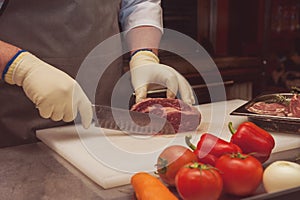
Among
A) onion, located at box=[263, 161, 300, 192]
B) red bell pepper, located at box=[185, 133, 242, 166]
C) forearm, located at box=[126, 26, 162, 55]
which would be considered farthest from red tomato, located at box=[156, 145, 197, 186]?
forearm, located at box=[126, 26, 162, 55]

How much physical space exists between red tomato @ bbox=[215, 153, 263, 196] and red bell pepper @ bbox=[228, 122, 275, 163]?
141mm

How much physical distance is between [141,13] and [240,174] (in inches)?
30.4

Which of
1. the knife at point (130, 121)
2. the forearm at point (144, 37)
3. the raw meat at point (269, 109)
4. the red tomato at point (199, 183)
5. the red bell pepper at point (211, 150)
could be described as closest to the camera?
the red tomato at point (199, 183)

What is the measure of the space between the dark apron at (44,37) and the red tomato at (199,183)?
1.94 feet

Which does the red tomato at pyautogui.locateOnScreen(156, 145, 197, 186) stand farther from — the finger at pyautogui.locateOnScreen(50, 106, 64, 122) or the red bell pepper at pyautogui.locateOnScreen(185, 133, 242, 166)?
the finger at pyautogui.locateOnScreen(50, 106, 64, 122)

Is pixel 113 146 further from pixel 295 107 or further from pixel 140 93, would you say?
pixel 295 107

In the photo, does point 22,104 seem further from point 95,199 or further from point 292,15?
point 292,15

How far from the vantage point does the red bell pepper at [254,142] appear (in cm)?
97

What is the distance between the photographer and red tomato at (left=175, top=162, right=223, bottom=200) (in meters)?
0.76

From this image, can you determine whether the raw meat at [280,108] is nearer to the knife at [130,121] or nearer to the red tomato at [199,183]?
the knife at [130,121]

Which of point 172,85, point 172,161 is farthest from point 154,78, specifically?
point 172,161

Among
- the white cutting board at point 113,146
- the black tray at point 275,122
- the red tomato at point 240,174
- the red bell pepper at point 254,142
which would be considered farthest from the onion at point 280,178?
the black tray at point 275,122

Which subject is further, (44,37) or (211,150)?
(44,37)

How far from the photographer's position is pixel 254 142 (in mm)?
972
